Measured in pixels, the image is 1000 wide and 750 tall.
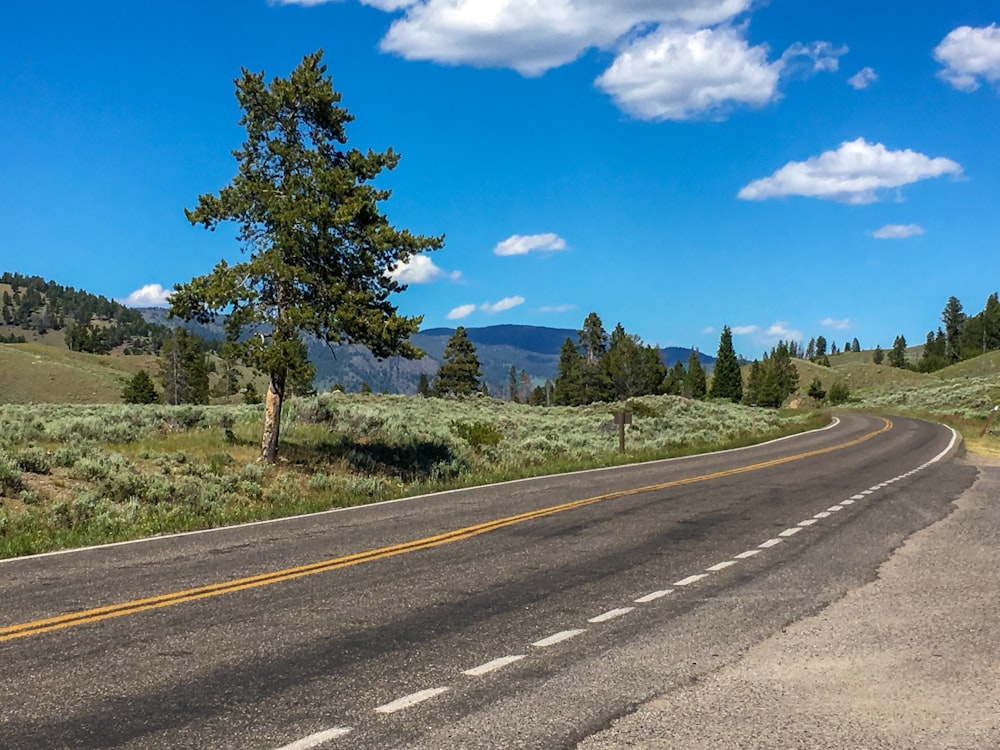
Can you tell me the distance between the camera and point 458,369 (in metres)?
96.3

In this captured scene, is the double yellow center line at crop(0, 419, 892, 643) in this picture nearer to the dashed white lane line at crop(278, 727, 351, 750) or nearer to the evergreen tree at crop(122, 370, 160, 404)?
the dashed white lane line at crop(278, 727, 351, 750)

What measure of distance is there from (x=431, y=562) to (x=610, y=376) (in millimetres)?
106315

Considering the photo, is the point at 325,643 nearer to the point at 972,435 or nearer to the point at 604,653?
the point at 604,653

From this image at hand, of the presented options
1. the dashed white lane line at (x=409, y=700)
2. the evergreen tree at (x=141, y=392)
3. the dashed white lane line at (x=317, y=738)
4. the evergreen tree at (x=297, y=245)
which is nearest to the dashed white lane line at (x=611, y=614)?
the dashed white lane line at (x=409, y=700)

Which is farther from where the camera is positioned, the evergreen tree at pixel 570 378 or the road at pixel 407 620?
the evergreen tree at pixel 570 378

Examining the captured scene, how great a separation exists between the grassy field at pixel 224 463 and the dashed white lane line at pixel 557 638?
7.55 meters

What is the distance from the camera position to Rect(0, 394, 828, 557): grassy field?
49.6ft

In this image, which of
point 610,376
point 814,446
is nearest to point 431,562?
point 814,446

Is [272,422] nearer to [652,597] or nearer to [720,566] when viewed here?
[720,566]

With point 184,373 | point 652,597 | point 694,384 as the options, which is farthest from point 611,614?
point 694,384

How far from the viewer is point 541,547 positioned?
35.8 ft

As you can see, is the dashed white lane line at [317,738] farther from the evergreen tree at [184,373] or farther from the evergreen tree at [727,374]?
the evergreen tree at [727,374]

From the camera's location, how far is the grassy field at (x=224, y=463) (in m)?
15.1

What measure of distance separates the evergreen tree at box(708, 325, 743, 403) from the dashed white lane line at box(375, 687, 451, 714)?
399ft
